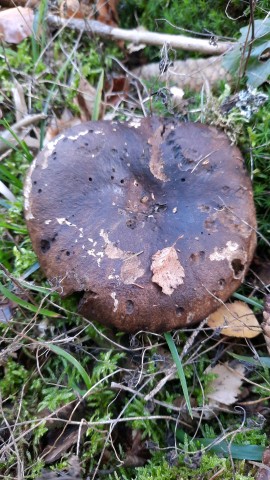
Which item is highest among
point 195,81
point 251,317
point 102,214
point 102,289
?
point 195,81

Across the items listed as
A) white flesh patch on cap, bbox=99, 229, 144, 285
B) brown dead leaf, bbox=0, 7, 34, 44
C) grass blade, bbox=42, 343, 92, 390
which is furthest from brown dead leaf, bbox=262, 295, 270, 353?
brown dead leaf, bbox=0, 7, 34, 44

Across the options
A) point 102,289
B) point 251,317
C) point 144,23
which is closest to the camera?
point 102,289

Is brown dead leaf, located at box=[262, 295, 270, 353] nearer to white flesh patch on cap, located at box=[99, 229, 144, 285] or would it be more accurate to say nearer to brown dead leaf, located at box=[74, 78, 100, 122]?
white flesh patch on cap, located at box=[99, 229, 144, 285]

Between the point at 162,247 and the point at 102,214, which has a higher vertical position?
the point at 102,214

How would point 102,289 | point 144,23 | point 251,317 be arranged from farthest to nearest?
1. point 144,23
2. point 251,317
3. point 102,289

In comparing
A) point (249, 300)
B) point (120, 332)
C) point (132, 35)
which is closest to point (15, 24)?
point (132, 35)

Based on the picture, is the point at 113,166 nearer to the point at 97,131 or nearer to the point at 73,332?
the point at 97,131

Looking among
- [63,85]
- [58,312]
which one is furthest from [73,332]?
[63,85]

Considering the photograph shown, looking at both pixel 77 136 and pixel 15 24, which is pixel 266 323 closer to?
pixel 77 136
